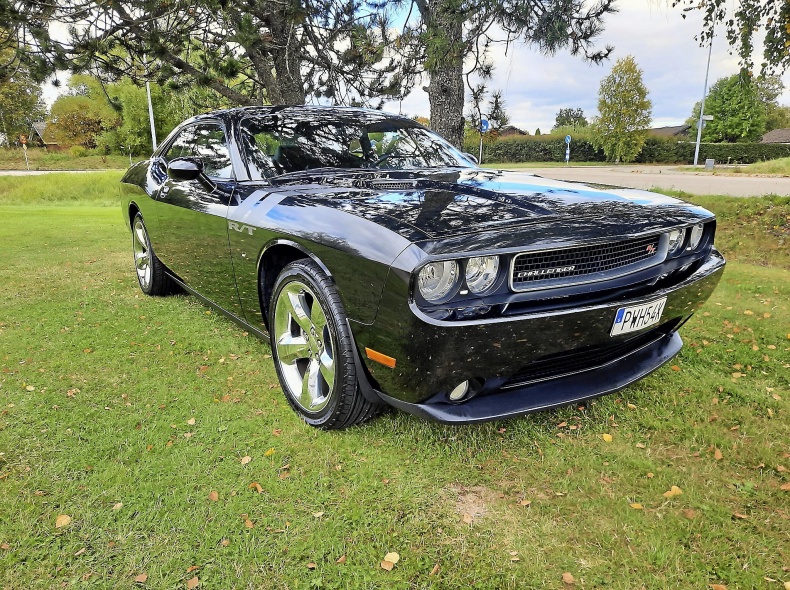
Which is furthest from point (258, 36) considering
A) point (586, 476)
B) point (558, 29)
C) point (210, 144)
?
point (586, 476)

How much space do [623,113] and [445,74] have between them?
137 feet

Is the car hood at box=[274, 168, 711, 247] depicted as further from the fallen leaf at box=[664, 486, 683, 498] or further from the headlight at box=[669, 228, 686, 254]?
the fallen leaf at box=[664, 486, 683, 498]

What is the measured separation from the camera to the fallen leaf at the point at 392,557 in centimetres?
178

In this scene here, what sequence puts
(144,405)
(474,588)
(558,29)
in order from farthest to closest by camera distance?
(558,29) < (144,405) < (474,588)

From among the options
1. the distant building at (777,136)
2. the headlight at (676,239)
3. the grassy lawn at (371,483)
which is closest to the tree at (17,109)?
the grassy lawn at (371,483)

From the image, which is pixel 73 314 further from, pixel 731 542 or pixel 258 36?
pixel 731 542

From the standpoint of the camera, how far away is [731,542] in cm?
183

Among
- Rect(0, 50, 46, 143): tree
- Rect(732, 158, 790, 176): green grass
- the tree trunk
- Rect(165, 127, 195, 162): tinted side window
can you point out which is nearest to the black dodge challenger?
Rect(165, 127, 195, 162): tinted side window

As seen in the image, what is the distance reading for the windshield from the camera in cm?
311

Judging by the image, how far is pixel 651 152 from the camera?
4384 centimetres

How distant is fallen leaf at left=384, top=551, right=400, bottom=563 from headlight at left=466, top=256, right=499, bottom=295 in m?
0.91

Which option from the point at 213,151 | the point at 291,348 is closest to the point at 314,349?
the point at 291,348

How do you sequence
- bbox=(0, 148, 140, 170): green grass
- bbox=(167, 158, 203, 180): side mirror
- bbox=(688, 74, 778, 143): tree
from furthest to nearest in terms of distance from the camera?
1. bbox=(688, 74, 778, 143): tree
2. bbox=(0, 148, 140, 170): green grass
3. bbox=(167, 158, 203, 180): side mirror

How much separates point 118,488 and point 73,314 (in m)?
2.77
